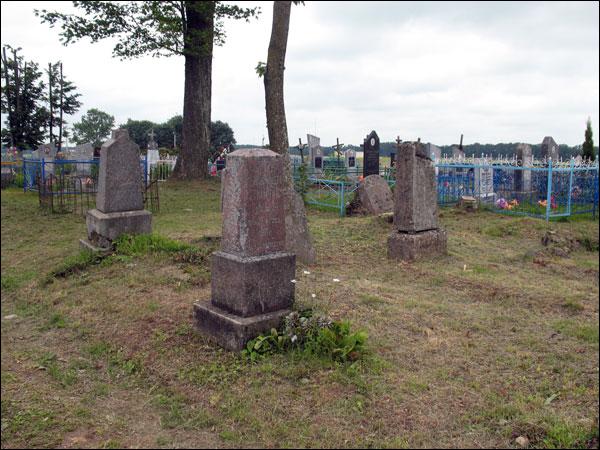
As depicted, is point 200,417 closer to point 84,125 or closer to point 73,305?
point 73,305

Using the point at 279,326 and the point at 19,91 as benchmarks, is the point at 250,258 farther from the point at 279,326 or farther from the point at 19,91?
the point at 19,91

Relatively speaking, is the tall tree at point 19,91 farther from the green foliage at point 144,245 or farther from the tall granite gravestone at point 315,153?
the tall granite gravestone at point 315,153

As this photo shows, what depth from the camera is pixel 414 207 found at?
825cm

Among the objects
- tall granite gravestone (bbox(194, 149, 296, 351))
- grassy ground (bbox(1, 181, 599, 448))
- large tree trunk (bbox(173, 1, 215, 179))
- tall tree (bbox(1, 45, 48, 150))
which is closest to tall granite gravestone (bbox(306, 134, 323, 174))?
large tree trunk (bbox(173, 1, 215, 179))

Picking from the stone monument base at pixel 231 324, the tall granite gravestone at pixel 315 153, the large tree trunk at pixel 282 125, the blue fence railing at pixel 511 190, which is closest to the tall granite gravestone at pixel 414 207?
the large tree trunk at pixel 282 125

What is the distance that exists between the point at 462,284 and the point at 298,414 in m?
3.76

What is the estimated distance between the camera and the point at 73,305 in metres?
5.79

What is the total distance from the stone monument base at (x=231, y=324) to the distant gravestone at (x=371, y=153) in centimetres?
1486

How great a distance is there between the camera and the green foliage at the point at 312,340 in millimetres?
4238

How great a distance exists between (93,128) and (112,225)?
77.9 ft

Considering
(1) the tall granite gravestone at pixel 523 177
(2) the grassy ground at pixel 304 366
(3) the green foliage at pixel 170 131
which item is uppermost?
(3) the green foliage at pixel 170 131

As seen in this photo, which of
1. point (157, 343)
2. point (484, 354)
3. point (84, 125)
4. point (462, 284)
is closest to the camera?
point (484, 354)

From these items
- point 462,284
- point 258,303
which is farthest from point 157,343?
point 462,284

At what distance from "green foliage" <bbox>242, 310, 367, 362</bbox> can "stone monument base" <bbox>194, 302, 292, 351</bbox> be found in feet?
0.24
